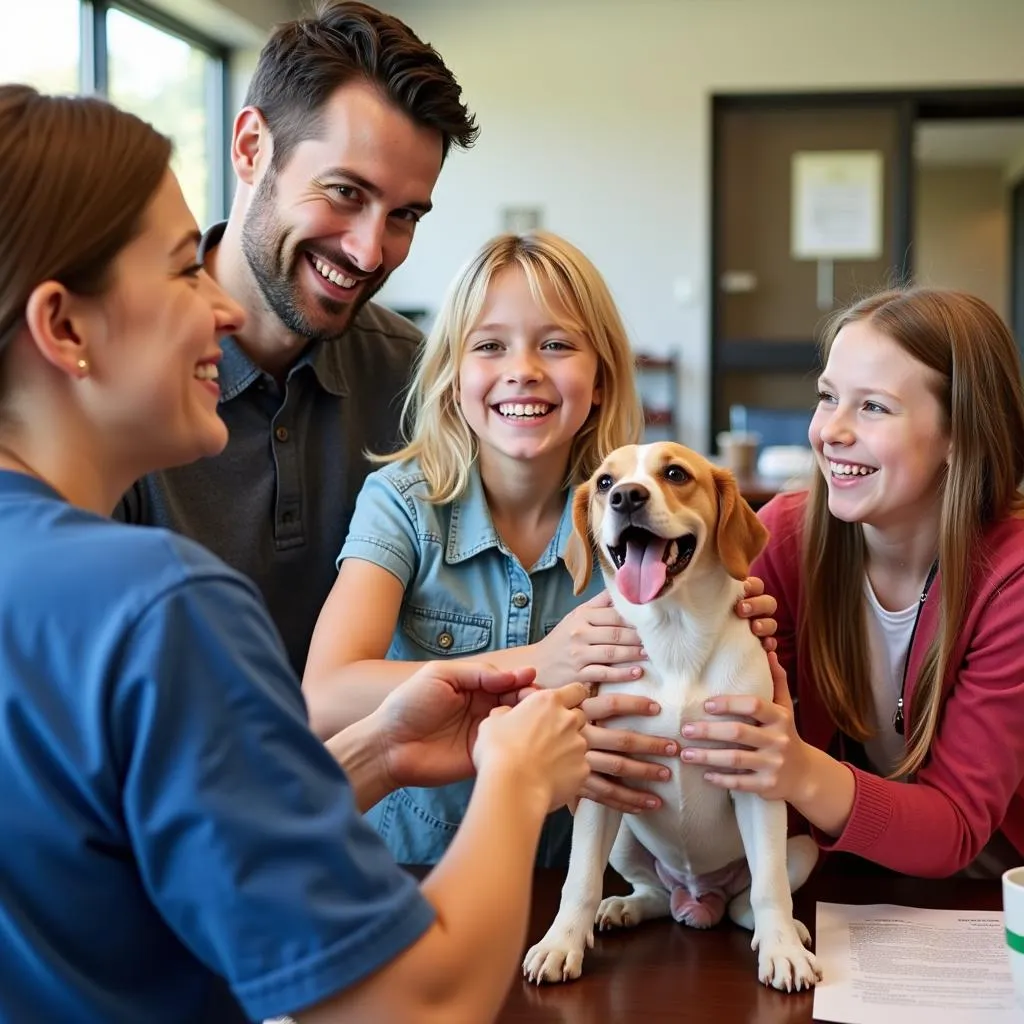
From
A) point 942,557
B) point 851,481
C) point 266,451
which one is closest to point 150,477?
point 266,451

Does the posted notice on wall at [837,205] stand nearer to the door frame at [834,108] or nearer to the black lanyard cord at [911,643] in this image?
the door frame at [834,108]

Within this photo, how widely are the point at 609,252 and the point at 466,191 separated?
89cm

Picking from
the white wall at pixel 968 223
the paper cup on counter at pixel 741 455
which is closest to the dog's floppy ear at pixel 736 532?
the paper cup on counter at pixel 741 455

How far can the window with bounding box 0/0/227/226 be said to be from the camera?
4520 millimetres

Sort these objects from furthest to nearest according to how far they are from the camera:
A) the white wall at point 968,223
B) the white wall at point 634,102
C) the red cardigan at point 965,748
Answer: the white wall at point 968,223, the white wall at point 634,102, the red cardigan at point 965,748

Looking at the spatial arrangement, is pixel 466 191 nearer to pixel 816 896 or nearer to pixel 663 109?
pixel 663 109

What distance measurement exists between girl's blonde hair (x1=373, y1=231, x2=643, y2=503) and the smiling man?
16 cm

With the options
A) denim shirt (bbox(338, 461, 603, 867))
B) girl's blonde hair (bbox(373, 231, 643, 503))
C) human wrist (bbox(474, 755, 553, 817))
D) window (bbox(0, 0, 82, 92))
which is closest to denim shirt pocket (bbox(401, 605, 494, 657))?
denim shirt (bbox(338, 461, 603, 867))

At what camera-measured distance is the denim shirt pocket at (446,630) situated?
1.77 meters

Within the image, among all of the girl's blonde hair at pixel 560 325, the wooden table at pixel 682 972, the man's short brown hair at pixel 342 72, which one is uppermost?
the man's short brown hair at pixel 342 72

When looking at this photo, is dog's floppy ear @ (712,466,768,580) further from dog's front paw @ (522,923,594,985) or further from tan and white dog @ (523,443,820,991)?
dog's front paw @ (522,923,594,985)

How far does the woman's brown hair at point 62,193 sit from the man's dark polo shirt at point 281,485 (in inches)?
39.2

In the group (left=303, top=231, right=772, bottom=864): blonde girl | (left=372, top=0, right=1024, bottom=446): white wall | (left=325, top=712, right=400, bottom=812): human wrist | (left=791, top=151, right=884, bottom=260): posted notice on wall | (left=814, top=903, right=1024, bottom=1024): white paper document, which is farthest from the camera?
(left=791, top=151, right=884, bottom=260): posted notice on wall

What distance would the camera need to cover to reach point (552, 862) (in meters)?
1.77
